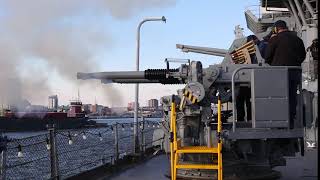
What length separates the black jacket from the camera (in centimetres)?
831

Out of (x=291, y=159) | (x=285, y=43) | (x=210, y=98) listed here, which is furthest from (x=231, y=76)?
(x=291, y=159)

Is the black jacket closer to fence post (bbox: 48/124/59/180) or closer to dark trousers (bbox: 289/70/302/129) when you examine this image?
dark trousers (bbox: 289/70/302/129)

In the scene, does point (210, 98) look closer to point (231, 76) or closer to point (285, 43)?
point (231, 76)

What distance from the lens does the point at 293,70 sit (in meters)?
A: 8.21

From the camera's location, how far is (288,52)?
331 inches

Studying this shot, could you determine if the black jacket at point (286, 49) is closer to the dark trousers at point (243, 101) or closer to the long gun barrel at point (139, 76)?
the dark trousers at point (243, 101)

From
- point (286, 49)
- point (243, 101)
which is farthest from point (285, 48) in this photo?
point (243, 101)

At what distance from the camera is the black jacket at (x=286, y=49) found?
8312 millimetres

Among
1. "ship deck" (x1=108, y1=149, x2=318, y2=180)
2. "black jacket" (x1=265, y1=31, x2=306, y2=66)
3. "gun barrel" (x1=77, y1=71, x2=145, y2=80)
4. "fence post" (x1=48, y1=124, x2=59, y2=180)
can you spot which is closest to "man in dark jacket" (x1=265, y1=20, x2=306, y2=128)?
"black jacket" (x1=265, y1=31, x2=306, y2=66)

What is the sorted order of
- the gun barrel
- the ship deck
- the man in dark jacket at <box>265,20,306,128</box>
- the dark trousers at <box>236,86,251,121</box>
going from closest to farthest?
the man in dark jacket at <box>265,20,306,128</box> < the dark trousers at <box>236,86,251,121</box> < the ship deck < the gun barrel

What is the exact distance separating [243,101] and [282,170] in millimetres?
2364

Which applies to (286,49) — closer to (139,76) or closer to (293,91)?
(293,91)

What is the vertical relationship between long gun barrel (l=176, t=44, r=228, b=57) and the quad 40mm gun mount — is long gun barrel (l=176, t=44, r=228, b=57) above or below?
above

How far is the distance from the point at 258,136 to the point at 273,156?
0.84 m
